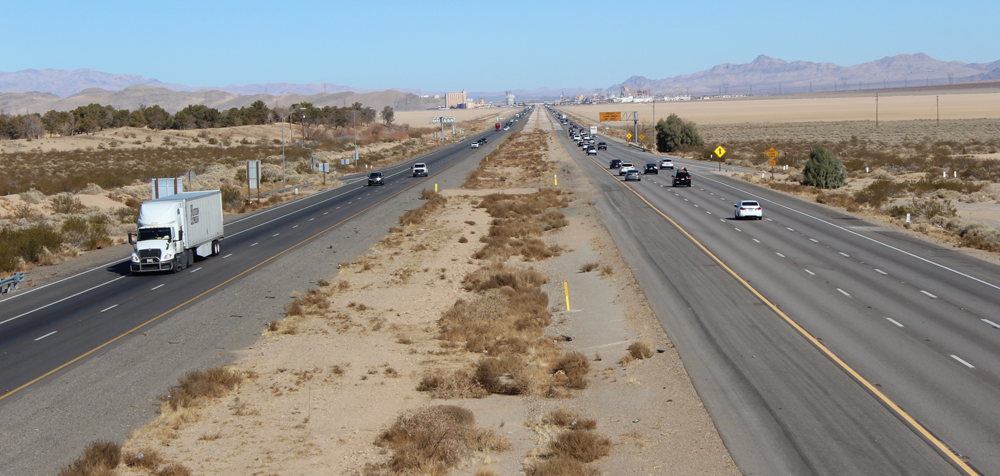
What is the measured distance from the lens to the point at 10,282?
3041cm

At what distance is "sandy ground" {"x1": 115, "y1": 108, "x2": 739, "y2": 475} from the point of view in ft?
45.8

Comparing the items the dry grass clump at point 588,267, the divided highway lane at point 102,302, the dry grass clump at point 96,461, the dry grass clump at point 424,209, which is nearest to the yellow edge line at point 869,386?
the dry grass clump at point 588,267

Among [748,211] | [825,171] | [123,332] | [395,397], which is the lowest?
[395,397]

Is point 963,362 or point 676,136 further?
point 676,136

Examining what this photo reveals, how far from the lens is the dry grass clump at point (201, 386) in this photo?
1708 cm

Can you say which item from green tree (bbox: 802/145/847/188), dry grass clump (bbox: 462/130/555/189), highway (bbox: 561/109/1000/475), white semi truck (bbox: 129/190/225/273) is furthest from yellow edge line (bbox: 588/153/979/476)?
dry grass clump (bbox: 462/130/555/189)

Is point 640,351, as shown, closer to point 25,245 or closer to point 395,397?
point 395,397

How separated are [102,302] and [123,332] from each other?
201 inches

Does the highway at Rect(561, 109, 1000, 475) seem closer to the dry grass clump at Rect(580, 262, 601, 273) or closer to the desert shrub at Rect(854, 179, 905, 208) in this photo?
the dry grass clump at Rect(580, 262, 601, 273)

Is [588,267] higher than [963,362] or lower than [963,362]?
higher

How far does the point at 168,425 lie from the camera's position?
1586 centimetres

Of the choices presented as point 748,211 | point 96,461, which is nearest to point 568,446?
point 96,461

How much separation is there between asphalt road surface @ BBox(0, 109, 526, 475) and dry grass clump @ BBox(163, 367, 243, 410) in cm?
56

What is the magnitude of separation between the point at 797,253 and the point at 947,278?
675cm
